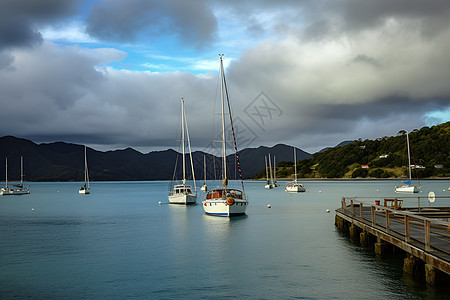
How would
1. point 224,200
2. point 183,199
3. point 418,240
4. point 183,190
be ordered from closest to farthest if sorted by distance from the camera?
point 418,240, point 224,200, point 183,199, point 183,190

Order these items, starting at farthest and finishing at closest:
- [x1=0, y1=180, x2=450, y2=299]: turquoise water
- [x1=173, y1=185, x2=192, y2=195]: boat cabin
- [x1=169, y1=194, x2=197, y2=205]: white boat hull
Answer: [x1=173, y1=185, x2=192, y2=195]: boat cabin
[x1=169, y1=194, x2=197, y2=205]: white boat hull
[x1=0, y1=180, x2=450, y2=299]: turquoise water

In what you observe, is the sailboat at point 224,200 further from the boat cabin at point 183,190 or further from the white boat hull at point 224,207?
the boat cabin at point 183,190

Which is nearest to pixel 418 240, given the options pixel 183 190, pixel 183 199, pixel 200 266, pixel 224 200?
pixel 200 266

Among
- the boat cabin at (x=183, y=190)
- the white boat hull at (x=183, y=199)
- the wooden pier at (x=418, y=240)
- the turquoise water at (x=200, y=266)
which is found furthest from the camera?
the boat cabin at (x=183, y=190)

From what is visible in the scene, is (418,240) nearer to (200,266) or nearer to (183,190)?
(200,266)

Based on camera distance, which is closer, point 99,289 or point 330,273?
point 99,289

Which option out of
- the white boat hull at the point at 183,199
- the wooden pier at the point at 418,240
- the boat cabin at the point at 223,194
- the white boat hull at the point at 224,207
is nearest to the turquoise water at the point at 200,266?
the wooden pier at the point at 418,240

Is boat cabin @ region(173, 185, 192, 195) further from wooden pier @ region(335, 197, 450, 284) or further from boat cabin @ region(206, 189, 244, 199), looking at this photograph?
wooden pier @ region(335, 197, 450, 284)

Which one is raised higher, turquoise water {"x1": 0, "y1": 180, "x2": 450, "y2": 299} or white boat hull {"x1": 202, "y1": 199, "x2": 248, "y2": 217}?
white boat hull {"x1": 202, "y1": 199, "x2": 248, "y2": 217}

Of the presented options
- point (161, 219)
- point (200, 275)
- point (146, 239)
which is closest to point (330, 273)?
point (200, 275)

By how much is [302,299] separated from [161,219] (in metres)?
38.8

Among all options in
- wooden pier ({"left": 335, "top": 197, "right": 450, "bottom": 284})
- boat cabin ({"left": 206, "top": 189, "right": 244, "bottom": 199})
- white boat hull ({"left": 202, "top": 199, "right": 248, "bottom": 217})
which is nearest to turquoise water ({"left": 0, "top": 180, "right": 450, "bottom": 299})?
wooden pier ({"left": 335, "top": 197, "right": 450, "bottom": 284})

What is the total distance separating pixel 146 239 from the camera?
3638 cm

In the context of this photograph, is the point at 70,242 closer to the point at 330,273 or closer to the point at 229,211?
the point at 229,211
